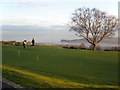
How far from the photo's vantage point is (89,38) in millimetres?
38906

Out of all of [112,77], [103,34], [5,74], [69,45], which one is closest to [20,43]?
[69,45]

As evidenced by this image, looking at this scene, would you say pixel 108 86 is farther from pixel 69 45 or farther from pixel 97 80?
pixel 69 45

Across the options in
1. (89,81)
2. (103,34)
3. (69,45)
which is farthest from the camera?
(103,34)

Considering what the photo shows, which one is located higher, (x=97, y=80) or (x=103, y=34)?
(x=103, y=34)

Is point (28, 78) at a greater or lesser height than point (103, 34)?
lesser

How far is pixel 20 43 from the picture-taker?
36.3 meters

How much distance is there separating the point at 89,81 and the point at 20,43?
28.9 m

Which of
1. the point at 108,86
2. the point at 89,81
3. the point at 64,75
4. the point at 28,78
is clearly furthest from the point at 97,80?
the point at 28,78

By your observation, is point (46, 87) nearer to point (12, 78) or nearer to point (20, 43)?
point (12, 78)

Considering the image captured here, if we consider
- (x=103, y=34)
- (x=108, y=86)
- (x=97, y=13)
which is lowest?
(x=108, y=86)

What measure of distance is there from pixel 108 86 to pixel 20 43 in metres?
29.8

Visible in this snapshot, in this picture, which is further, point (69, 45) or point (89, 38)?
point (89, 38)

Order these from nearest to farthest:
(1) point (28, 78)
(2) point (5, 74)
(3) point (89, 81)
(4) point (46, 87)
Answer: (4) point (46, 87), (3) point (89, 81), (1) point (28, 78), (2) point (5, 74)

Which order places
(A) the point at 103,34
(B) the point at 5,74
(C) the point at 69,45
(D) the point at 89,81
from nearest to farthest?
(D) the point at 89,81 < (B) the point at 5,74 < (C) the point at 69,45 < (A) the point at 103,34
